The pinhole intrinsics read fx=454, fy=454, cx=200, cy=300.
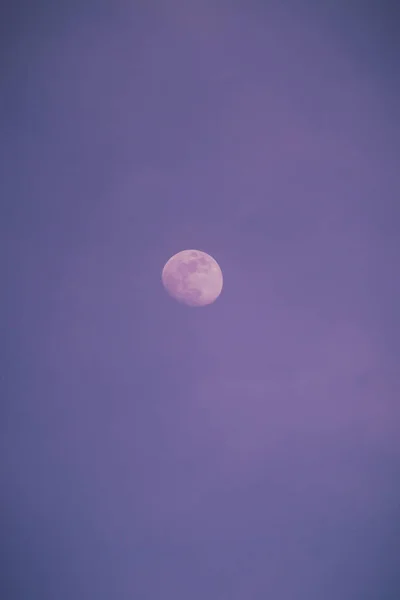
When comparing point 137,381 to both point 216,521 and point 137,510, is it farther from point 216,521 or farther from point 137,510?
point 216,521

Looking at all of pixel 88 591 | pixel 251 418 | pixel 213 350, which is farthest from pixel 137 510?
pixel 213 350

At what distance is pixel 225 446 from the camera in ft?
19.3

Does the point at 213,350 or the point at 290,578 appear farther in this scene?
the point at 213,350

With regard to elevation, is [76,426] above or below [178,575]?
above

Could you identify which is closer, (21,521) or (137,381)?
(21,521)

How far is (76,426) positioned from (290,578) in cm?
324

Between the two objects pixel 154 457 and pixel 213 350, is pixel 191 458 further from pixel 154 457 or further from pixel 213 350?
pixel 213 350

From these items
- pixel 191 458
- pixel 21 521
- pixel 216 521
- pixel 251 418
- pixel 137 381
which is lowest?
pixel 216 521

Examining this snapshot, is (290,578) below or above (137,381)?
below

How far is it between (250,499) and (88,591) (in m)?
2.24

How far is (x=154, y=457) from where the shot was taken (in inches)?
230

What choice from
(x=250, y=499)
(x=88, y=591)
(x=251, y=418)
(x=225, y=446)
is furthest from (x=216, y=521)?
(x=88, y=591)

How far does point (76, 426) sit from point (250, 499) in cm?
240

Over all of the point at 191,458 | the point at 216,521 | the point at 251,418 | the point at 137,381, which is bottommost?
the point at 216,521
